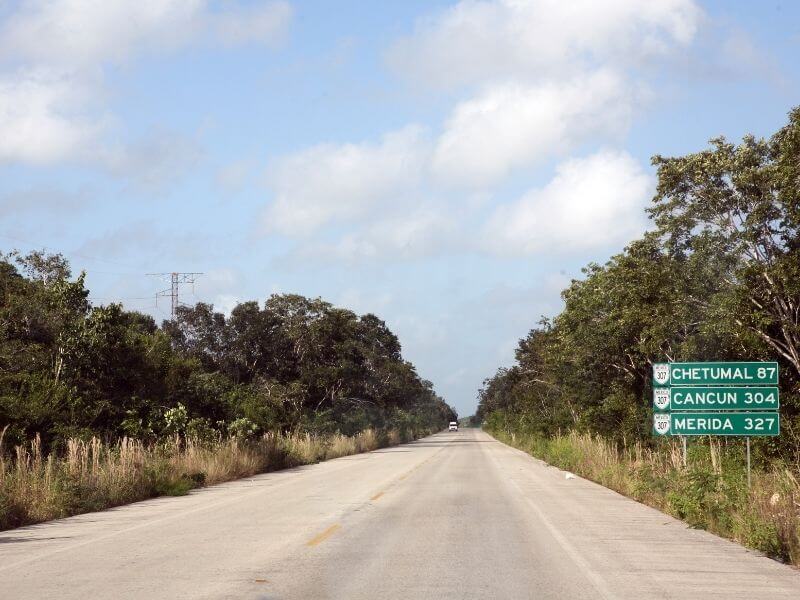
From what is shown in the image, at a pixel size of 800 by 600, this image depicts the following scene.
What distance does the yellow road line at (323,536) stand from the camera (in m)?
12.3

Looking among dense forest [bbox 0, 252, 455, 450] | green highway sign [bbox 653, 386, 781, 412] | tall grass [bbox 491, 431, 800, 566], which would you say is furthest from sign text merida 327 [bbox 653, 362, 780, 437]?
dense forest [bbox 0, 252, 455, 450]

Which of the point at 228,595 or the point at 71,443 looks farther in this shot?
the point at 71,443

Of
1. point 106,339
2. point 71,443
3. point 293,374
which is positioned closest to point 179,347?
point 293,374

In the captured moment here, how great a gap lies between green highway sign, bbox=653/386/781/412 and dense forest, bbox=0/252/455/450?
49.4ft

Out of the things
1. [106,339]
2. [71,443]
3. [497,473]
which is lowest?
[497,473]

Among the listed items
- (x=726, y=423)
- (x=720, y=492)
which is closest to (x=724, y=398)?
(x=726, y=423)

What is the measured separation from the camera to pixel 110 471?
20.1m

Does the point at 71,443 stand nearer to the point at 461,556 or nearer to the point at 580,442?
the point at 461,556

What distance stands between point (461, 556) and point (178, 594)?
3933mm

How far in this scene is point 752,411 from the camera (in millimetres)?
17453

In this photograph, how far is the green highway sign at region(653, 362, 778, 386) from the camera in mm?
17281

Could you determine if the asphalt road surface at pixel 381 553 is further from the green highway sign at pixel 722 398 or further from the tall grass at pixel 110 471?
the green highway sign at pixel 722 398

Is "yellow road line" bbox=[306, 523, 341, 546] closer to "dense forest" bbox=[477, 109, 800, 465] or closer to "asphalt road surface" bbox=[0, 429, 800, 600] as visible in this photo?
"asphalt road surface" bbox=[0, 429, 800, 600]

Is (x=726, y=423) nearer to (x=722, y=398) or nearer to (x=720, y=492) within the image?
(x=722, y=398)
